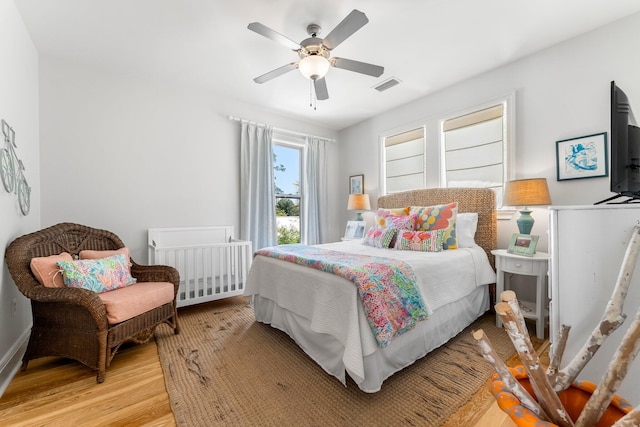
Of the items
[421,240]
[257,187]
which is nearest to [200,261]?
[257,187]

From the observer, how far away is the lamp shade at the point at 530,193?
2.34 m

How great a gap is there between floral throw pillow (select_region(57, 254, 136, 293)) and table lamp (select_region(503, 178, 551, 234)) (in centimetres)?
347

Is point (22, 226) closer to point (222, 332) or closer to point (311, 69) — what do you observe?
point (222, 332)

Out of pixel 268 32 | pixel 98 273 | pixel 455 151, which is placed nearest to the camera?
pixel 268 32

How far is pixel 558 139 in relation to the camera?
2533mm

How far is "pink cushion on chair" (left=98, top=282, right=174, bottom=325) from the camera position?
1.78m

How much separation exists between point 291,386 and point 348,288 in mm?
707

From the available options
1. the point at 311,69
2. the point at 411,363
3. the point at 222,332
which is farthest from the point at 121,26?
the point at 411,363

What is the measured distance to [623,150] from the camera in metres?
1.28

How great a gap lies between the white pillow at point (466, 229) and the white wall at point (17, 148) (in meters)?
3.67

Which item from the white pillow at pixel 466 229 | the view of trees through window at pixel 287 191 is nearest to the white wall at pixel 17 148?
the view of trees through window at pixel 287 191

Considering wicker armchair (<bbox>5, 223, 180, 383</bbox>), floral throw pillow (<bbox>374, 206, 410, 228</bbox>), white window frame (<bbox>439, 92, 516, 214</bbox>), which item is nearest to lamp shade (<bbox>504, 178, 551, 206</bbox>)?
white window frame (<bbox>439, 92, 516, 214</bbox>)

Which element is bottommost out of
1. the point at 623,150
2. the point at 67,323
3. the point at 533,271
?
the point at 67,323

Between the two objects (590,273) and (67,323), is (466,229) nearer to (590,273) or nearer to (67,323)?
(590,273)
